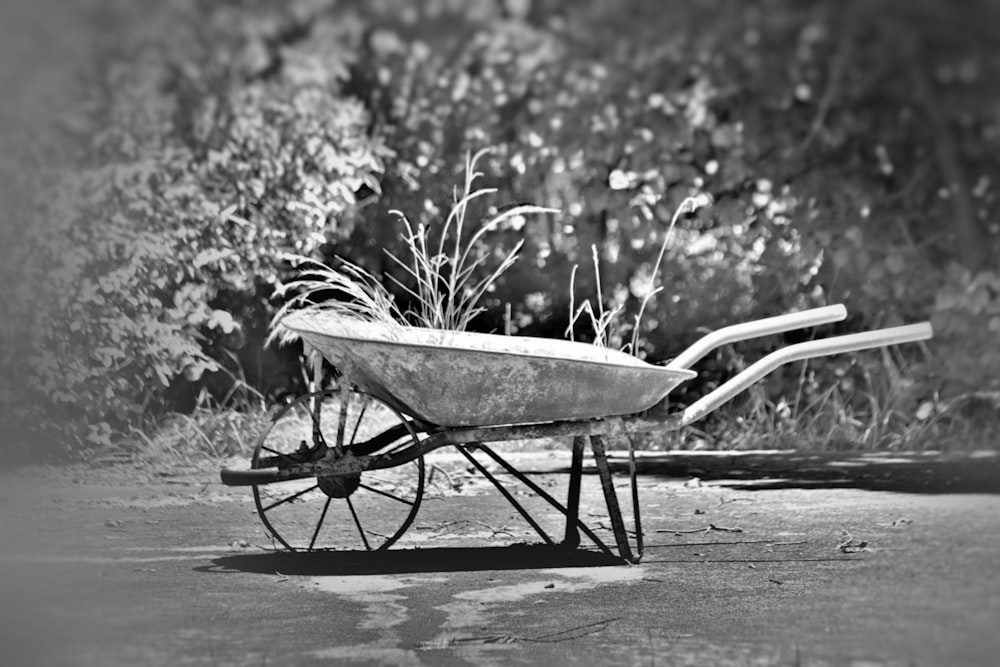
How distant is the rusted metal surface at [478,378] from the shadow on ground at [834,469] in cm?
88

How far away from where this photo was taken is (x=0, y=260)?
3350 mm

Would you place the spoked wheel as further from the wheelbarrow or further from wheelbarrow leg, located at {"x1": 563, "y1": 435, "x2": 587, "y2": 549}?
wheelbarrow leg, located at {"x1": 563, "y1": 435, "x2": 587, "y2": 549}

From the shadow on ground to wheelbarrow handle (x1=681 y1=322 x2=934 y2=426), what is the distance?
2.72 ft

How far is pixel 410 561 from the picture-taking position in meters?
2.67

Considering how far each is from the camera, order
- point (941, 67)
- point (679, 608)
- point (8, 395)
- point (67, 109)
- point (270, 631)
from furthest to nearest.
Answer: point (8, 395) < point (67, 109) < point (679, 608) < point (270, 631) < point (941, 67)

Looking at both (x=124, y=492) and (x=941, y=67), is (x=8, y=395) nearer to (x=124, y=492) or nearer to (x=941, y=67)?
(x=124, y=492)

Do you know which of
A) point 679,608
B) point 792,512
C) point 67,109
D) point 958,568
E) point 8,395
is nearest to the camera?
point 679,608

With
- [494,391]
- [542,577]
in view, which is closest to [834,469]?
[542,577]

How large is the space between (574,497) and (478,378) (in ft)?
1.62

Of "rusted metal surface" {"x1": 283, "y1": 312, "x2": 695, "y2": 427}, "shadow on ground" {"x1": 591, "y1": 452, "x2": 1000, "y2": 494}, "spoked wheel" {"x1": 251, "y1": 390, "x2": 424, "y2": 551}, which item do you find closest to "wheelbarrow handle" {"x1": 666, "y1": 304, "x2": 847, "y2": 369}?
"rusted metal surface" {"x1": 283, "y1": 312, "x2": 695, "y2": 427}

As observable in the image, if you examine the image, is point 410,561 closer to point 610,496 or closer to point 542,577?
point 542,577

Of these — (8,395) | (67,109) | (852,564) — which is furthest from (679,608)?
(8,395)

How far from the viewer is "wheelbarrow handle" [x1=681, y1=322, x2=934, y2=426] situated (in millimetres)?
2328

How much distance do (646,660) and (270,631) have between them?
739 mm
